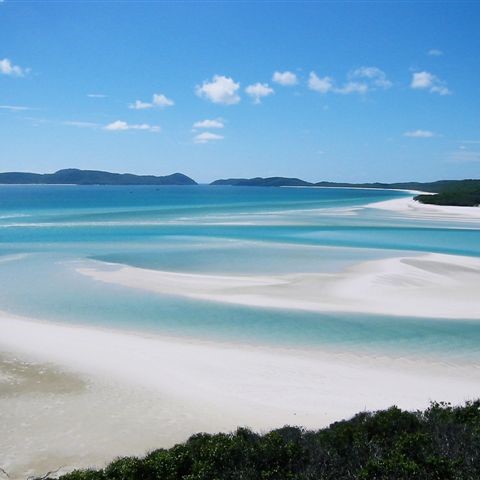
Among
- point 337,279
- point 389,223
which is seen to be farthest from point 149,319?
point 389,223

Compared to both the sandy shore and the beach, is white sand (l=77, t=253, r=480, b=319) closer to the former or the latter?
the beach

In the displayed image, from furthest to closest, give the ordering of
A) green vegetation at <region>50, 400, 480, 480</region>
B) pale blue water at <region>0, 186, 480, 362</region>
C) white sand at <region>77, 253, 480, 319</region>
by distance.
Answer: white sand at <region>77, 253, 480, 319</region> → pale blue water at <region>0, 186, 480, 362</region> → green vegetation at <region>50, 400, 480, 480</region>

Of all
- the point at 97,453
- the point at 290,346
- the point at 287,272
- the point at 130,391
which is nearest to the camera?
the point at 97,453

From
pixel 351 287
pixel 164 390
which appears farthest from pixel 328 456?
pixel 351 287

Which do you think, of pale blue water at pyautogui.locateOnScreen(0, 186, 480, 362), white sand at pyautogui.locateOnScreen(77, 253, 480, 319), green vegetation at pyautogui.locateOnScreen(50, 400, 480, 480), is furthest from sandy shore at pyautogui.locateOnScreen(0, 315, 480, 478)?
white sand at pyautogui.locateOnScreen(77, 253, 480, 319)

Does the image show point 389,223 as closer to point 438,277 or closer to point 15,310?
point 438,277

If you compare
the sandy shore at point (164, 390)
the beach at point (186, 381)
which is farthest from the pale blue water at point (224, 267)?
the sandy shore at point (164, 390)
